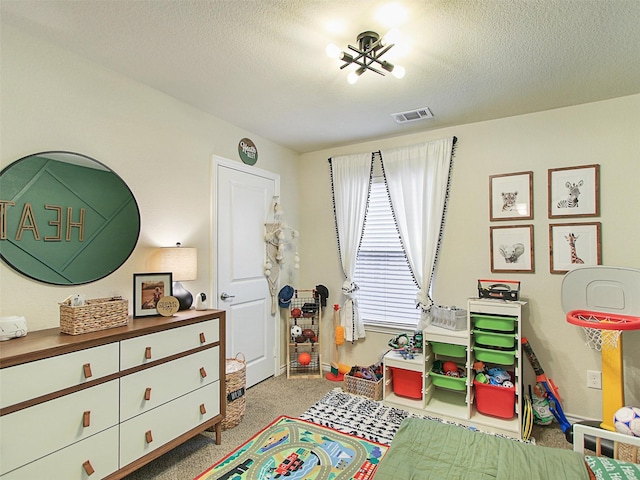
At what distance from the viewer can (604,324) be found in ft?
7.48

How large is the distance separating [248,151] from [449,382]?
2.92 m

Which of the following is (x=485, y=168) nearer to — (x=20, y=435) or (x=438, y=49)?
(x=438, y=49)

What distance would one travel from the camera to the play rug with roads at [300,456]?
2086 millimetres

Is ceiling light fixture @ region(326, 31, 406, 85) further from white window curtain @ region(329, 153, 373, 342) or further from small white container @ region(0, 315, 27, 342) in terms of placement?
small white container @ region(0, 315, 27, 342)

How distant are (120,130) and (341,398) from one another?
114 inches

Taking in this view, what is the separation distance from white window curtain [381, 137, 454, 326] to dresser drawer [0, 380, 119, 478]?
264cm

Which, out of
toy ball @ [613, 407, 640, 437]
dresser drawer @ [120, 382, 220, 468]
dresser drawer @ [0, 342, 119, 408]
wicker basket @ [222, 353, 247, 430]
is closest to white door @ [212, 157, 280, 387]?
wicker basket @ [222, 353, 247, 430]

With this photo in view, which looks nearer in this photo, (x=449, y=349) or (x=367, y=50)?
(x=367, y=50)

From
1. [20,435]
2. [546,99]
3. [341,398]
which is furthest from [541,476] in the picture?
[546,99]

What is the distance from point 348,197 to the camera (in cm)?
384

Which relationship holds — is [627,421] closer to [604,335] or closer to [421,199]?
[604,335]

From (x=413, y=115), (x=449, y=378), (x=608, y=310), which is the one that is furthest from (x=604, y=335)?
(x=413, y=115)

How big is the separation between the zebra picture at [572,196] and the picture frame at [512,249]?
0.31m

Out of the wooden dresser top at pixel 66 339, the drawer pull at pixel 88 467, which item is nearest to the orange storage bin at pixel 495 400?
the wooden dresser top at pixel 66 339
